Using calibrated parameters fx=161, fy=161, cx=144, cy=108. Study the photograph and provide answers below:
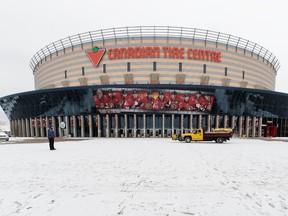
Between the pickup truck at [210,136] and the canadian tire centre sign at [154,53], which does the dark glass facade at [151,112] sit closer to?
the canadian tire centre sign at [154,53]

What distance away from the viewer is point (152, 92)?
28641 millimetres

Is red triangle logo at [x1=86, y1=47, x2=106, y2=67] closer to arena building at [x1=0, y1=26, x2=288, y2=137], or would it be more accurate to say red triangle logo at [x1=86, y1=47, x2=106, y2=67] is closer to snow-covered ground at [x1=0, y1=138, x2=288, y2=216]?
arena building at [x1=0, y1=26, x2=288, y2=137]

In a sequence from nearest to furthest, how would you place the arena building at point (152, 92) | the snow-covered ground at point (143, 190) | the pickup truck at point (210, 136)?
the snow-covered ground at point (143, 190)
the pickup truck at point (210, 136)
the arena building at point (152, 92)

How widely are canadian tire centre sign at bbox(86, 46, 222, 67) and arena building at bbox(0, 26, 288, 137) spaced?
193 millimetres

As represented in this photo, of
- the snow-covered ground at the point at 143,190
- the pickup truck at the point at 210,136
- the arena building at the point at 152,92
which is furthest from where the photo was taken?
the arena building at the point at 152,92

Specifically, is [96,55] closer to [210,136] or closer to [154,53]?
[154,53]

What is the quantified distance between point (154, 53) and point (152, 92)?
8.50 meters

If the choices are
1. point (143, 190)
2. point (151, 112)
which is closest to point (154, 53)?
point (151, 112)

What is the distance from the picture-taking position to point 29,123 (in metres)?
36.9

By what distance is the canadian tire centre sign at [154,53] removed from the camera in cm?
3167

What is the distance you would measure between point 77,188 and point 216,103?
2966 centimetres

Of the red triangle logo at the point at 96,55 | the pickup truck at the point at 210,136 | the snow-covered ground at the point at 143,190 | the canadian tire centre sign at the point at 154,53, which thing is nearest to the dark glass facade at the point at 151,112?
the canadian tire centre sign at the point at 154,53

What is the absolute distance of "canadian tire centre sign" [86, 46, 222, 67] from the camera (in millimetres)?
31672

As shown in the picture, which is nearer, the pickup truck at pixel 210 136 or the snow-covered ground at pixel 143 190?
the snow-covered ground at pixel 143 190
